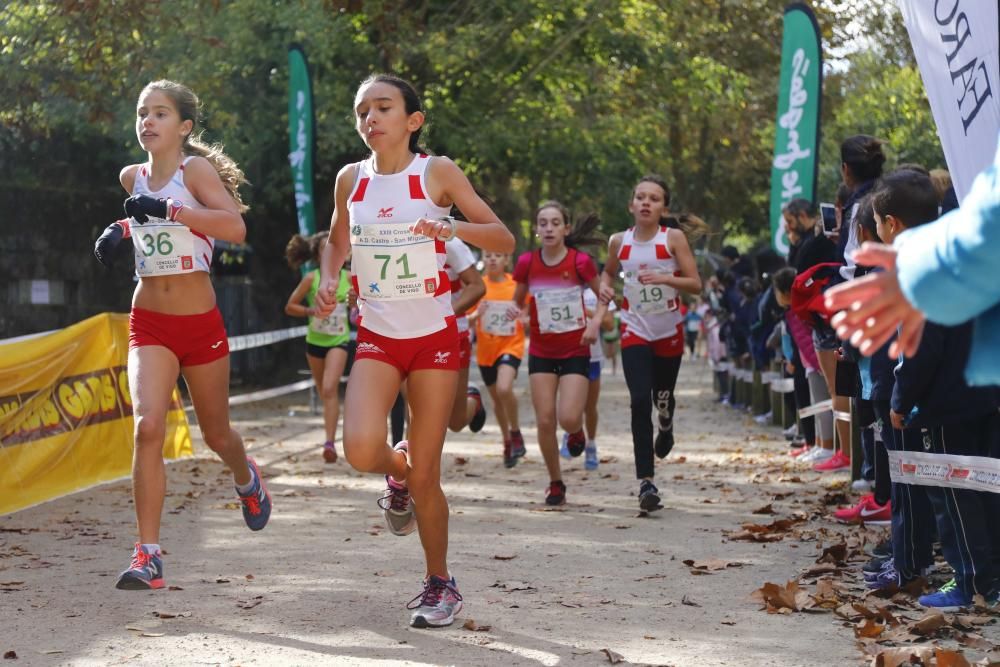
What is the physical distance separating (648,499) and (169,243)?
384 cm

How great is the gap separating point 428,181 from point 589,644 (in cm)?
192

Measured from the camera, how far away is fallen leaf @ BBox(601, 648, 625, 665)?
532cm

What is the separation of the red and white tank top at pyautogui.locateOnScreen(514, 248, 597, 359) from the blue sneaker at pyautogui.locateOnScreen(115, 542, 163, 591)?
427 cm

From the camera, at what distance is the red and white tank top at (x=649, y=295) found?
382 inches

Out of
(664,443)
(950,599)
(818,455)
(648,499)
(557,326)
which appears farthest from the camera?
(818,455)

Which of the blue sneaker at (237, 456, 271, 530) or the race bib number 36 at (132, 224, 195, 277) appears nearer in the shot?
the race bib number 36 at (132, 224, 195, 277)

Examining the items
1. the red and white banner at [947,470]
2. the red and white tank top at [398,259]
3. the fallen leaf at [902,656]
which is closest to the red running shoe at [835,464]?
the red and white banner at [947,470]

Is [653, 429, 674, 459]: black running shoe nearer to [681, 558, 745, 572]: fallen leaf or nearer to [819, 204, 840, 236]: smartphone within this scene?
[819, 204, 840, 236]: smartphone

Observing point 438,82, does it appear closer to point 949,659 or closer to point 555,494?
point 555,494

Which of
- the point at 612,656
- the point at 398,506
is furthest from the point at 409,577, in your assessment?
the point at 612,656

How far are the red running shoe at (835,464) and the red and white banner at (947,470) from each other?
5211 mm

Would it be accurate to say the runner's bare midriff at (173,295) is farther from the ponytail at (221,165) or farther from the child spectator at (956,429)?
the child spectator at (956,429)

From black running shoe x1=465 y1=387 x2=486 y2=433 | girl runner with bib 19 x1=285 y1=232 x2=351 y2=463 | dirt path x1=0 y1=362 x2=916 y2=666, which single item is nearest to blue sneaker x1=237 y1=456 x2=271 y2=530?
dirt path x1=0 y1=362 x2=916 y2=666

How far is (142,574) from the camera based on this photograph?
6379 mm
